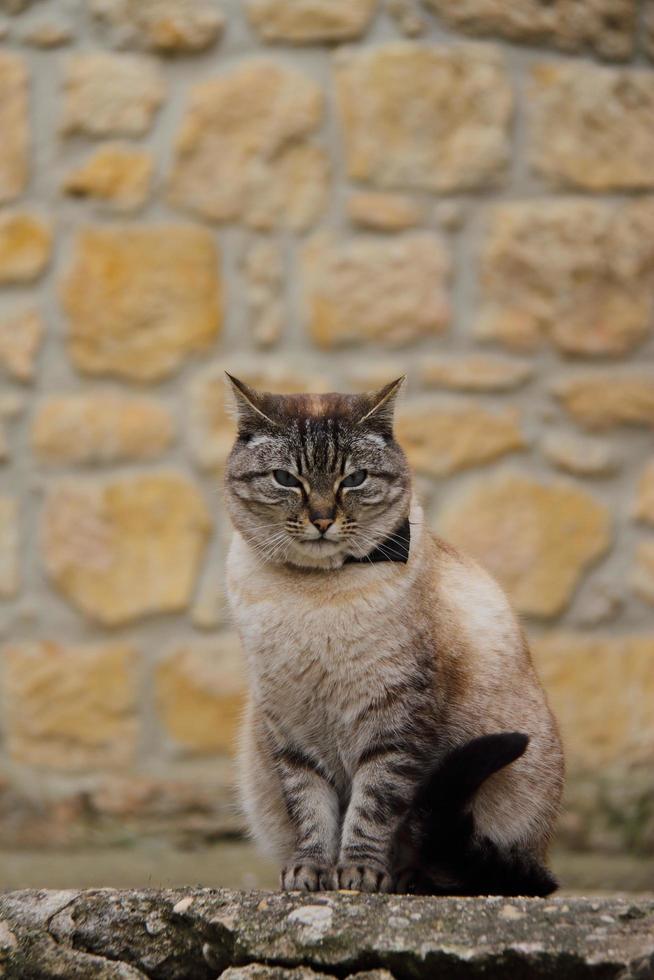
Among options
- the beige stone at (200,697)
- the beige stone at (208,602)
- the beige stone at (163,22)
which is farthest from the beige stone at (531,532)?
the beige stone at (163,22)

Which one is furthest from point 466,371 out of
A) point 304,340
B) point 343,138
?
point 343,138

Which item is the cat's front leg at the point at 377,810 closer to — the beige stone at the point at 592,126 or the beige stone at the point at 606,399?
the beige stone at the point at 606,399

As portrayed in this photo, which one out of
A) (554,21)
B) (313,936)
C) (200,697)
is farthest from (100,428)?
(313,936)

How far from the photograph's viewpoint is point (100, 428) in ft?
15.8

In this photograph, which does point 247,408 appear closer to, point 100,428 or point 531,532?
point 100,428

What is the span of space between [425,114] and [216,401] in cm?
122

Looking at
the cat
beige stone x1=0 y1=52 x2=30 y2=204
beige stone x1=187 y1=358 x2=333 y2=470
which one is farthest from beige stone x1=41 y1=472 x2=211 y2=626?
the cat

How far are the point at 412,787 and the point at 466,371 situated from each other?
2.38 meters

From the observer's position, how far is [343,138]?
4863mm

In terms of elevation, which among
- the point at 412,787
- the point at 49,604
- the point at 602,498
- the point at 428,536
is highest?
the point at 428,536

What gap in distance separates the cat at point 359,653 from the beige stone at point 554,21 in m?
2.35

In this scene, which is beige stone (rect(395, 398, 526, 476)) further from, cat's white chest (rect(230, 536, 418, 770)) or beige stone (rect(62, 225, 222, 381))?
cat's white chest (rect(230, 536, 418, 770))

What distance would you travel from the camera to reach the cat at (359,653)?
8.95ft

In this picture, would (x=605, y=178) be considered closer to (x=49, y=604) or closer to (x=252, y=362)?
(x=252, y=362)
